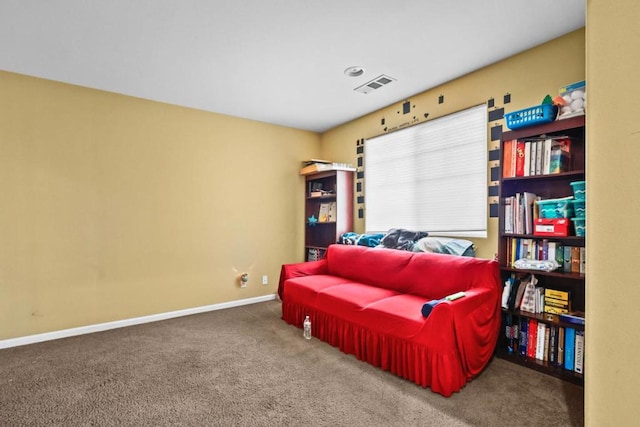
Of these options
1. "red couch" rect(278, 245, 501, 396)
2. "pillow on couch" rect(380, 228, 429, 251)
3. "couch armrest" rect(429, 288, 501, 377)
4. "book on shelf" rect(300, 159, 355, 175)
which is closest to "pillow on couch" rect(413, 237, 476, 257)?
"pillow on couch" rect(380, 228, 429, 251)

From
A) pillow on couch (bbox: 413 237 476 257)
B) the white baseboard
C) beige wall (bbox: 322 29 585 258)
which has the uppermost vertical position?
beige wall (bbox: 322 29 585 258)

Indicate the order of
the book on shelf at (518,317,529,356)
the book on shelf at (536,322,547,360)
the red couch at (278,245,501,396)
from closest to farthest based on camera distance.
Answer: the red couch at (278,245,501,396), the book on shelf at (536,322,547,360), the book on shelf at (518,317,529,356)

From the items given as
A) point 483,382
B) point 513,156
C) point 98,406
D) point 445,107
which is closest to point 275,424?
point 98,406

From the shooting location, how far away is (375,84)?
10.6ft

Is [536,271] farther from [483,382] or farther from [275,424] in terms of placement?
[275,424]

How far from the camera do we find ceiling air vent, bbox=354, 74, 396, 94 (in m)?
3.10

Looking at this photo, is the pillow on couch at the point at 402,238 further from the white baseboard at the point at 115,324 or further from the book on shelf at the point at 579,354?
the white baseboard at the point at 115,324

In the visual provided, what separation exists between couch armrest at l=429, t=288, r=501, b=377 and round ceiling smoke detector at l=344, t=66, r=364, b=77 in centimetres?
220

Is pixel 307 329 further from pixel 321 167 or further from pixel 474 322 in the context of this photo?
pixel 321 167

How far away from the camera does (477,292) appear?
88.6 inches

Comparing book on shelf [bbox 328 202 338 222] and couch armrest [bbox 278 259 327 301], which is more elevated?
book on shelf [bbox 328 202 338 222]

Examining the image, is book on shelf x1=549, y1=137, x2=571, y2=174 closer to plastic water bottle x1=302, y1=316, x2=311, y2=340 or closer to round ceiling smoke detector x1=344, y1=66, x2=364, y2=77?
round ceiling smoke detector x1=344, y1=66, x2=364, y2=77

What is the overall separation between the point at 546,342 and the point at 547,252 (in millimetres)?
665

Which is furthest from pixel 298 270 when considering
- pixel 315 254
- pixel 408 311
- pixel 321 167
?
pixel 408 311
